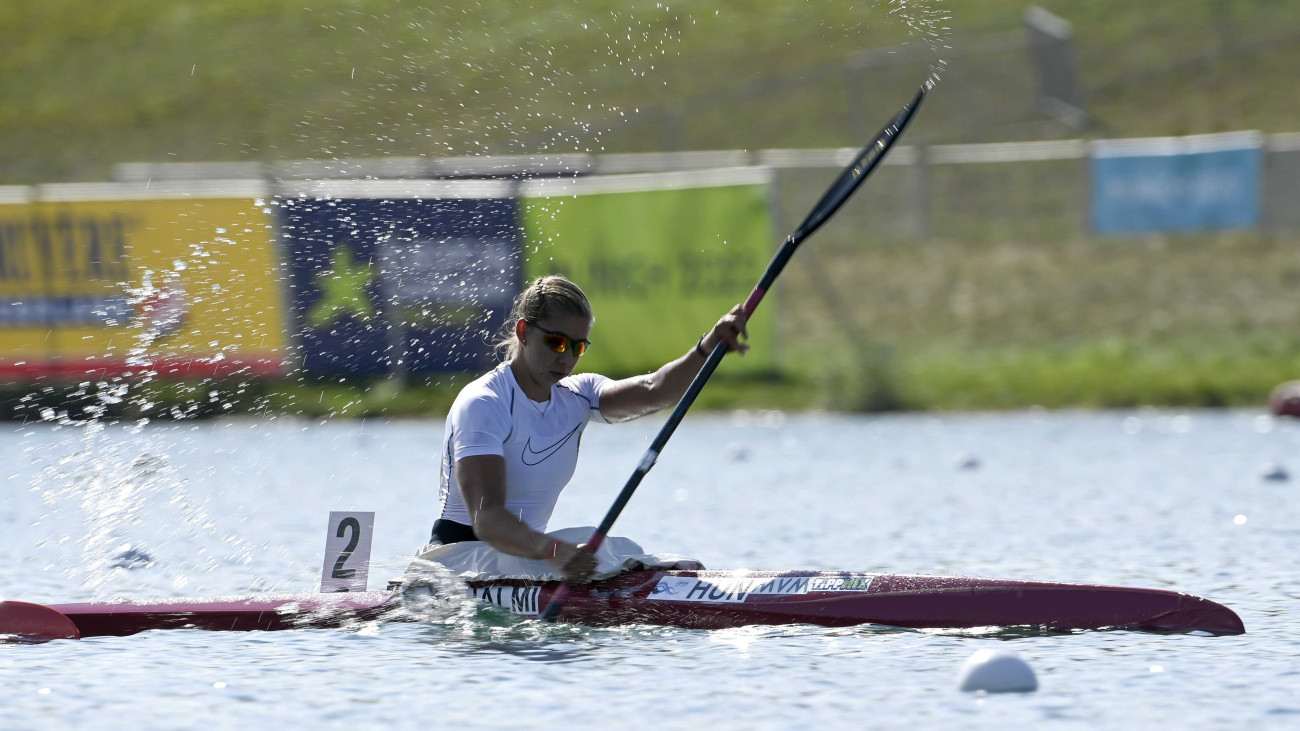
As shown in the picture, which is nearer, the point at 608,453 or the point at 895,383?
the point at 608,453

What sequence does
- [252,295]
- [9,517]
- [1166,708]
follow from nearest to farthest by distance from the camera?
[1166,708], [9,517], [252,295]

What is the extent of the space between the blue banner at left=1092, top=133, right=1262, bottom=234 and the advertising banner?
984 centimetres

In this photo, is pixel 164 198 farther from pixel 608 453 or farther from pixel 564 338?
pixel 564 338

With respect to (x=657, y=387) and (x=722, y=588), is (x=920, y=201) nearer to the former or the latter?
(x=657, y=387)

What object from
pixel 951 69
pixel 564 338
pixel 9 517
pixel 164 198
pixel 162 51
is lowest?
pixel 9 517

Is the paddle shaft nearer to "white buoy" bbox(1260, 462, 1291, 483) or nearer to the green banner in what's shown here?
"white buoy" bbox(1260, 462, 1291, 483)

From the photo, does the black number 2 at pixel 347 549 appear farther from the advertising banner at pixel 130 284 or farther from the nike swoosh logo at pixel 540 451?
the advertising banner at pixel 130 284

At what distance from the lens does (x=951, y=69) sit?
25875 millimetres

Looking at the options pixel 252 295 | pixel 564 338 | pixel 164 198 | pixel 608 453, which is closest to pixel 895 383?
pixel 608 453

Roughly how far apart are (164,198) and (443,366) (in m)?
3.13

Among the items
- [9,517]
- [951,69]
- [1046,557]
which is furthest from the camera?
[951,69]

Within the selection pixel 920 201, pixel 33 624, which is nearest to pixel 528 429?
pixel 33 624

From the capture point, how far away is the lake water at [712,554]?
5.08 m

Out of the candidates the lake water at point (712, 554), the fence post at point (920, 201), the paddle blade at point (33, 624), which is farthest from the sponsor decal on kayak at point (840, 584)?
the fence post at point (920, 201)
